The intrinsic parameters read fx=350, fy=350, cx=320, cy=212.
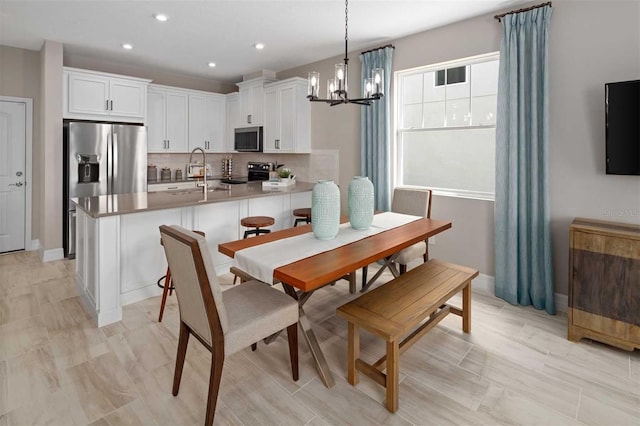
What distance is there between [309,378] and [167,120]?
4950 millimetres

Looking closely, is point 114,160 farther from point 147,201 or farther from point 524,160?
point 524,160

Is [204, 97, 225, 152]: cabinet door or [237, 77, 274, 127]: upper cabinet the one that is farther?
[204, 97, 225, 152]: cabinet door

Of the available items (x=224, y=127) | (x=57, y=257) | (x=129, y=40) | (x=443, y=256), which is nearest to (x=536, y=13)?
(x=443, y=256)

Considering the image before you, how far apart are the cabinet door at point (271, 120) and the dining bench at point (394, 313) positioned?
11.7 ft

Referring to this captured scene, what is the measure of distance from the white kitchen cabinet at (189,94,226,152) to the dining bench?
478 centimetres

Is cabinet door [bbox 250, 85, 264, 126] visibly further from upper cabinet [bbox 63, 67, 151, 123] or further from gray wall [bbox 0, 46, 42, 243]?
gray wall [bbox 0, 46, 42, 243]

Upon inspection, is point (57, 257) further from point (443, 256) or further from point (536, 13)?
point (536, 13)

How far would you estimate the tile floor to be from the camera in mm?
1864

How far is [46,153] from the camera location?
4379mm

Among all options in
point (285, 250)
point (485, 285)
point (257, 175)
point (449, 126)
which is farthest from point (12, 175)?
point (485, 285)

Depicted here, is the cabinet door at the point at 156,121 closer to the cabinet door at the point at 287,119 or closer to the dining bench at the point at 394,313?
the cabinet door at the point at 287,119

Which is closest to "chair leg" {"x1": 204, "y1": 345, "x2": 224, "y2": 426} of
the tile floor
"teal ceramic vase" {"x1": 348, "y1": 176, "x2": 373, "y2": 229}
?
the tile floor

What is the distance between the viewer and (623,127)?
261cm

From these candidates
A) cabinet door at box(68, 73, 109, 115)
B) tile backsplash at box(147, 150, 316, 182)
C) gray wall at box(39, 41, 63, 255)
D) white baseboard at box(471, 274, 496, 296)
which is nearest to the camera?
white baseboard at box(471, 274, 496, 296)
